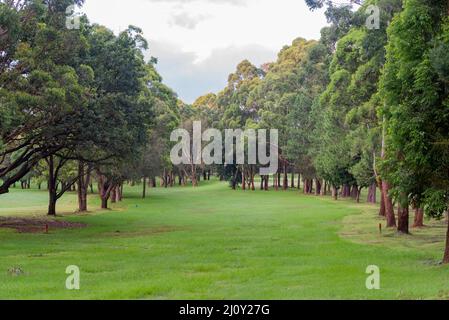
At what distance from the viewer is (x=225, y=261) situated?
738 inches

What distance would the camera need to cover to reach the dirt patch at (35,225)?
30067 mm

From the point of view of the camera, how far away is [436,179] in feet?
56.1

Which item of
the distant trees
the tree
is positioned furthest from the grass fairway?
the distant trees

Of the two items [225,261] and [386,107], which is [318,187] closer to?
[386,107]

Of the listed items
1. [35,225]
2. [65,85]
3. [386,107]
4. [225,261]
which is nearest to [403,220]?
[386,107]

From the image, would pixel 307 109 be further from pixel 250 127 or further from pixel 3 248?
pixel 3 248

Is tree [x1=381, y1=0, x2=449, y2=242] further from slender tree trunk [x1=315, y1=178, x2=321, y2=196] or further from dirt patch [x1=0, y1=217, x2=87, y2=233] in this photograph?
slender tree trunk [x1=315, y1=178, x2=321, y2=196]

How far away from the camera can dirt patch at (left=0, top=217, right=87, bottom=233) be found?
30067mm

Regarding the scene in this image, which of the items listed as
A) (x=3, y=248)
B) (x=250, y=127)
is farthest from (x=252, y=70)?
(x=3, y=248)

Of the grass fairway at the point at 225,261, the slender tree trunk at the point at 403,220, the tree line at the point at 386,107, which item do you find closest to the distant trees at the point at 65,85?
the grass fairway at the point at 225,261

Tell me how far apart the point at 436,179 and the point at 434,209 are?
0.97 m

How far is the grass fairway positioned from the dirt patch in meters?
0.92

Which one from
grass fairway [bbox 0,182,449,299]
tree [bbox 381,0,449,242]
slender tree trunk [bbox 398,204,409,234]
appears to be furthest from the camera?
slender tree trunk [bbox 398,204,409,234]

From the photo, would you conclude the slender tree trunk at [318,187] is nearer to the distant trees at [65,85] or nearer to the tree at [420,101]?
the distant trees at [65,85]
